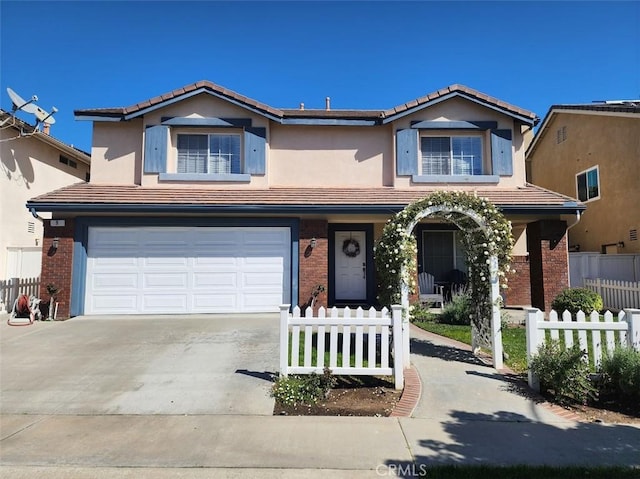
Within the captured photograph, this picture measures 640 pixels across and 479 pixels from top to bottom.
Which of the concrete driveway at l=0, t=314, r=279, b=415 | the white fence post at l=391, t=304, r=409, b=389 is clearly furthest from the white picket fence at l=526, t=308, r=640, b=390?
the concrete driveway at l=0, t=314, r=279, b=415

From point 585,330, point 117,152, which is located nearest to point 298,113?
point 117,152

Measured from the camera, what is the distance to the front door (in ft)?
42.6

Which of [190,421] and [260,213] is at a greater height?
[260,213]

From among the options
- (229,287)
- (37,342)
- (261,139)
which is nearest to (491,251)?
(229,287)

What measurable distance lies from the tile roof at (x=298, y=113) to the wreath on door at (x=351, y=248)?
12.8ft

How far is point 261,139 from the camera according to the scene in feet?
38.9

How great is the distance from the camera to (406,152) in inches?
473

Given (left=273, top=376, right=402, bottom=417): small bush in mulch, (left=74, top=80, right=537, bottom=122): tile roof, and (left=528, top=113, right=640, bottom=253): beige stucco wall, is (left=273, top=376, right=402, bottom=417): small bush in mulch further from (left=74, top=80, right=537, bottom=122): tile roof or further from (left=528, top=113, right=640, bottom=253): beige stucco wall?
(left=528, top=113, right=640, bottom=253): beige stucco wall

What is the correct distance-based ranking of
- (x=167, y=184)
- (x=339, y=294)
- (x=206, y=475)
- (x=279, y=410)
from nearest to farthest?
(x=206, y=475), (x=279, y=410), (x=167, y=184), (x=339, y=294)

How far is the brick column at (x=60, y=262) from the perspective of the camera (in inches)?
409

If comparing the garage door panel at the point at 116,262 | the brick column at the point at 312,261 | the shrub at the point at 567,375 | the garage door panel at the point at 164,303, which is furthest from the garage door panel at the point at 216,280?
the shrub at the point at 567,375

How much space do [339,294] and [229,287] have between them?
3.71 metres

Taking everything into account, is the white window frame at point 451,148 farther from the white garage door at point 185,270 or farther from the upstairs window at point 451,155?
the white garage door at point 185,270

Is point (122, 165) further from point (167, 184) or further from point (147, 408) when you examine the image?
point (147, 408)
